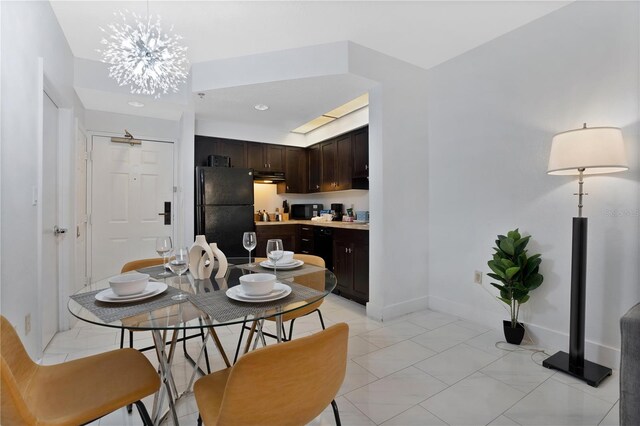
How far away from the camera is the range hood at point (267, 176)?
4.96 meters

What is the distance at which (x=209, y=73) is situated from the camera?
3355 millimetres

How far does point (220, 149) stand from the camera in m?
4.70

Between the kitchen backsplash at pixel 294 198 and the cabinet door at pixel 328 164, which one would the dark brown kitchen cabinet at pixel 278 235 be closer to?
the kitchen backsplash at pixel 294 198

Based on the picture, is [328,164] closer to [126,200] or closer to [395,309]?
[395,309]

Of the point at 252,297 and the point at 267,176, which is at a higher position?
the point at 267,176

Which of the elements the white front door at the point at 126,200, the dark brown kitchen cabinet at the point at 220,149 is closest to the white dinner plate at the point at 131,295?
the white front door at the point at 126,200

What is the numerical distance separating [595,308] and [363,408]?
187cm

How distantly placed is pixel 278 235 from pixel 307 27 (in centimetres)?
281

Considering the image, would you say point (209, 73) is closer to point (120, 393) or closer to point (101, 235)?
point (101, 235)

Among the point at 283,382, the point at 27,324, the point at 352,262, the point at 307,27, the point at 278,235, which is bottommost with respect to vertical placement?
the point at 27,324

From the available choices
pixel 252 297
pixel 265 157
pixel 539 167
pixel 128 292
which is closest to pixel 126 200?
pixel 265 157

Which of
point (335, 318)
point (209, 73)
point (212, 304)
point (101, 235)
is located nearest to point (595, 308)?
point (335, 318)

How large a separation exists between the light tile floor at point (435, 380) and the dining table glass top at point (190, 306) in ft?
2.49

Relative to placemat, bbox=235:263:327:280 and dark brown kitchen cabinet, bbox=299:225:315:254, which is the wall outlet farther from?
dark brown kitchen cabinet, bbox=299:225:315:254
